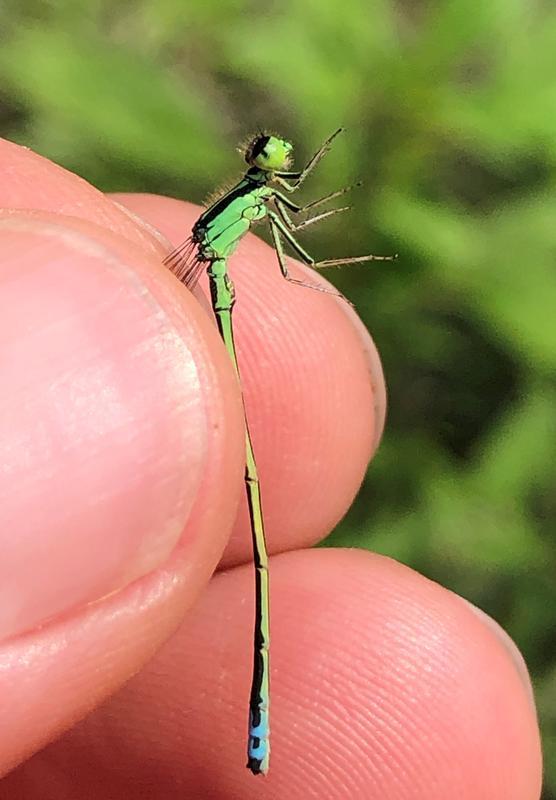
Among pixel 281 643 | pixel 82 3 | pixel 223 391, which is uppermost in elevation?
pixel 82 3

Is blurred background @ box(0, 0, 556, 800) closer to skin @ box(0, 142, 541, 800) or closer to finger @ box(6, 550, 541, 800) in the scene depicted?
skin @ box(0, 142, 541, 800)

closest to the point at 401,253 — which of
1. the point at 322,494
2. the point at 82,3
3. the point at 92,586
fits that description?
the point at 322,494

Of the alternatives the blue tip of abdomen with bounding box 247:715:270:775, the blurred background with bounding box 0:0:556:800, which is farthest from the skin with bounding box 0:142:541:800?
the blurred background with bounding box 0:0:556:800

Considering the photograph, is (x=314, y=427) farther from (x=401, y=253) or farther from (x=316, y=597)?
(x=401, y=253)

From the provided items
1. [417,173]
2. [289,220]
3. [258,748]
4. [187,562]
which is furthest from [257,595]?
[417,173]

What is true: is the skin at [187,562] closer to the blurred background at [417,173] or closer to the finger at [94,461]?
the finger at [94,461]
